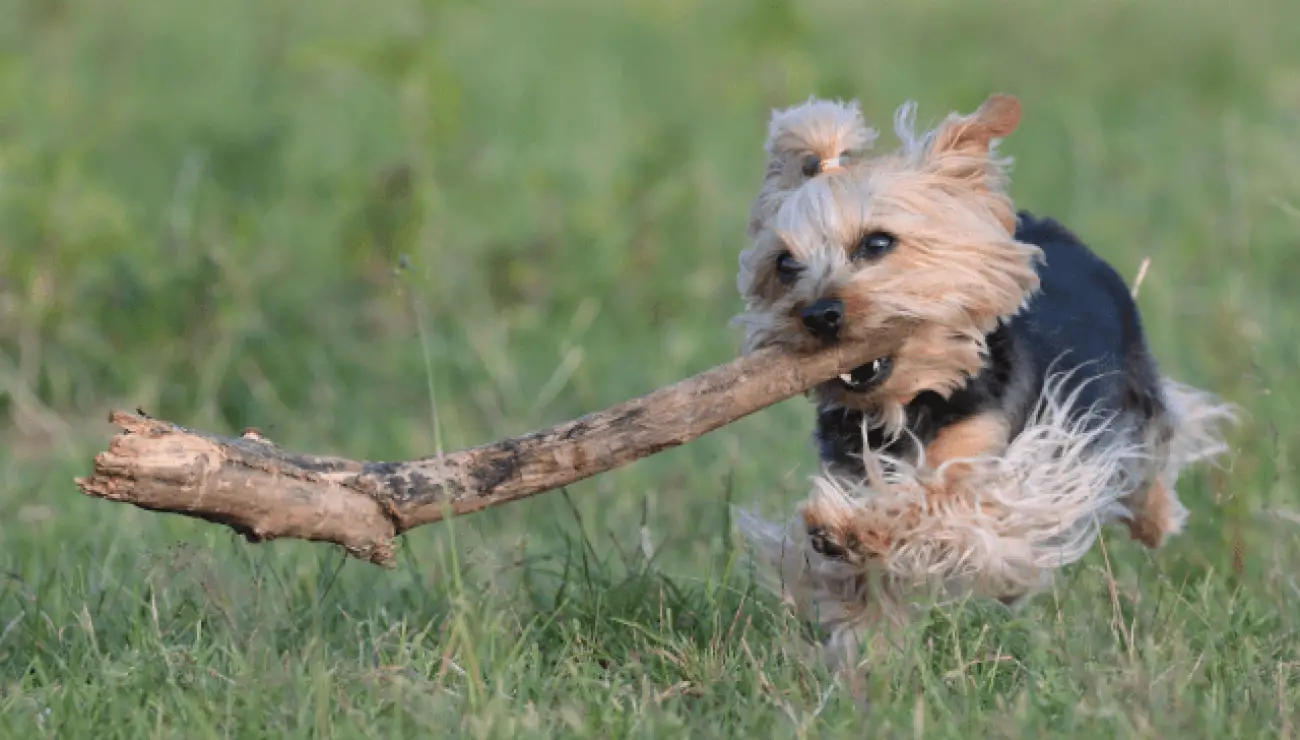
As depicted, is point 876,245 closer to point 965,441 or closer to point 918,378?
point 918,378

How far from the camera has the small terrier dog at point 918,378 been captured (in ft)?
14.0

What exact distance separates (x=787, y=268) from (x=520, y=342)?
3.83 m

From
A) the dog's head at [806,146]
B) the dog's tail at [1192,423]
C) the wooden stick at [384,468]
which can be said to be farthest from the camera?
the dog's tail at [1192,423]

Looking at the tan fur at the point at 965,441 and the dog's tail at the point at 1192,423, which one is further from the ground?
the tan fur at the point at 965,441

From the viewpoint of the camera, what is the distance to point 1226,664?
13.1 feet

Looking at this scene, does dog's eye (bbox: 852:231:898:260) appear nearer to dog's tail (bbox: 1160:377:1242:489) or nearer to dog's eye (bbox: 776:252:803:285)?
dog's eye (bbox: 776:252:803:285)

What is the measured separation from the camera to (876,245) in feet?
14.3

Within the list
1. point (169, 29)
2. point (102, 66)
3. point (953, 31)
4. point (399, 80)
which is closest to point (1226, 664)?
point (399, 80)

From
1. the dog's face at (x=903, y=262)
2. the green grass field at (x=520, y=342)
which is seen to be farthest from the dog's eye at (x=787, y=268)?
the green grass field at (x=520, y=342)

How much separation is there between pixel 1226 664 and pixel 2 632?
2.65 metres

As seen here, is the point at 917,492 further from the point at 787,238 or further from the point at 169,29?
the point at 169,29

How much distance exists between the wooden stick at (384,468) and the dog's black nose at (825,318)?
0.18ft

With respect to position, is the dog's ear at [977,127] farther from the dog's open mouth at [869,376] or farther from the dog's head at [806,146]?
the dog's open mouth at [869,376]

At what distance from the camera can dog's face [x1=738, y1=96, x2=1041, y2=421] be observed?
4188 millimetres
